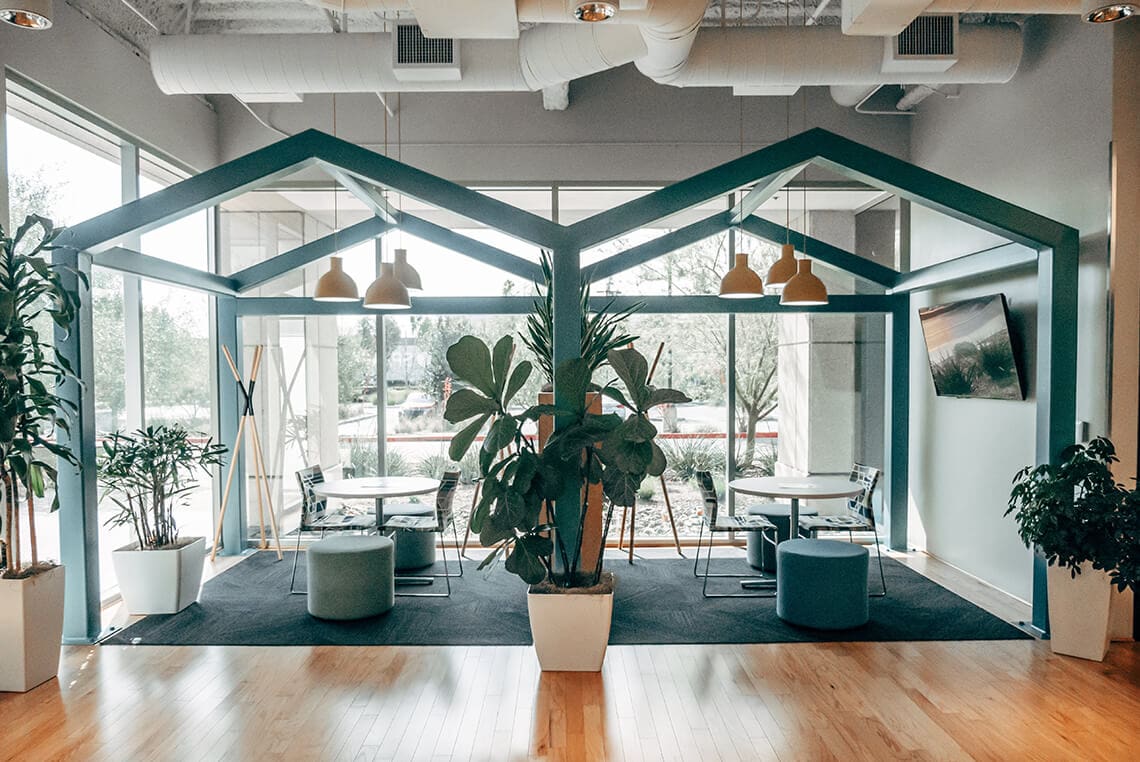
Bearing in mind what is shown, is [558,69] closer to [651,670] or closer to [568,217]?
[568,217]

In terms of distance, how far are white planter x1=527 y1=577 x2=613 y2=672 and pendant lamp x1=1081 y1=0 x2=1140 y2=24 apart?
350cm

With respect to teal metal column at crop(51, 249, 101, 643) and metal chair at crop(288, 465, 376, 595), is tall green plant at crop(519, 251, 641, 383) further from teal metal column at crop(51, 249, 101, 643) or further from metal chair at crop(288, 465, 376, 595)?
teal metal column at crop(51, 249, 101, 643)

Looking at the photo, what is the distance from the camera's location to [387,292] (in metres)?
5.61

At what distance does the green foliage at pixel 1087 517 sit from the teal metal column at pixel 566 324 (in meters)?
2.62

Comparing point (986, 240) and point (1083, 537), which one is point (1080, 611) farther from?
point (986, 240)

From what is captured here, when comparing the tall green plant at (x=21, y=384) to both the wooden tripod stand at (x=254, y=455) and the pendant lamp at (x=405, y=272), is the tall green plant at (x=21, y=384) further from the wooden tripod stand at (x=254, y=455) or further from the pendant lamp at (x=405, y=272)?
the wooden tripod stand at (x=254, y=455)

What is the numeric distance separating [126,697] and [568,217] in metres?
5.39

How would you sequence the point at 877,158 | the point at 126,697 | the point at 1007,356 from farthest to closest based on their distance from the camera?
the point at 1007,356
the point at 877,158
the point at 126,697

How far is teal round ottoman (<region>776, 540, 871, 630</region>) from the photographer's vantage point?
504cm

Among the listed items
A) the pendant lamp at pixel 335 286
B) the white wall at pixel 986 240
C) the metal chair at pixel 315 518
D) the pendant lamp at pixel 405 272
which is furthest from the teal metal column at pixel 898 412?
the pendant lamp at pixel 335 286

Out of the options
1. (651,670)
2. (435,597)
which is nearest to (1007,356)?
(651,670)

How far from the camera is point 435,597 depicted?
231 inches

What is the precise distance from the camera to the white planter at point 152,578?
534 centimetres

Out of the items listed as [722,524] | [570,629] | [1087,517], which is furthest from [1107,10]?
[722,524]
